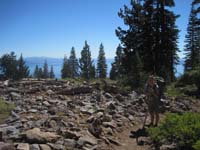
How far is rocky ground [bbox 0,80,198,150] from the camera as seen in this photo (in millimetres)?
8883

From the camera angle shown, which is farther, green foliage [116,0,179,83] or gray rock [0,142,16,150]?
green foliage [116,0,179,83]

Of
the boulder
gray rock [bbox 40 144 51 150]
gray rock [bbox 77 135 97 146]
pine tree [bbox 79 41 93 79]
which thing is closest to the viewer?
gray rock [bbox 40 144 51 150]

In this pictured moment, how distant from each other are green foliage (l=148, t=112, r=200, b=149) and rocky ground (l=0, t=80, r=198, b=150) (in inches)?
47.4

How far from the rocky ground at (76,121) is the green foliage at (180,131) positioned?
47.4 inches

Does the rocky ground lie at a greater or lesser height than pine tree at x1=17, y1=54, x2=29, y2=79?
lesser

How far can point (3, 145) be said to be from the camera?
746 cm

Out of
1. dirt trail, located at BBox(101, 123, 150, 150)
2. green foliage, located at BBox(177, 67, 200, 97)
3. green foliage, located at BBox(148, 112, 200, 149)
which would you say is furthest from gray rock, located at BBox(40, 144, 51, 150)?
green foliage, located at BBox(177, 67, 200, 97)

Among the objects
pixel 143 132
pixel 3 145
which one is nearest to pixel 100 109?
pixel 143 132

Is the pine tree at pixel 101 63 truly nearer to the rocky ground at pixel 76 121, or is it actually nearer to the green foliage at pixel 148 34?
the green foliage at pixel 148 34

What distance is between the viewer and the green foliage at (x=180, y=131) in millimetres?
8062

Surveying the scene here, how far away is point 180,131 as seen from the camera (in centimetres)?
830

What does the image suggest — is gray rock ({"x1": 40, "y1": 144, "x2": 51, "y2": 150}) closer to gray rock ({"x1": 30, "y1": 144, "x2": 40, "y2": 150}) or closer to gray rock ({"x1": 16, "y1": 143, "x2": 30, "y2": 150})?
gray rock ({"x1": 30, "y1": 144, "x2": 40, "y2": 150})

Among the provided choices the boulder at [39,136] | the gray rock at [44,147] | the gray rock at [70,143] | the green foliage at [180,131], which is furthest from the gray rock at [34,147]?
the green foliage at [180,131]

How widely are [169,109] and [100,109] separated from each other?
4.19m
